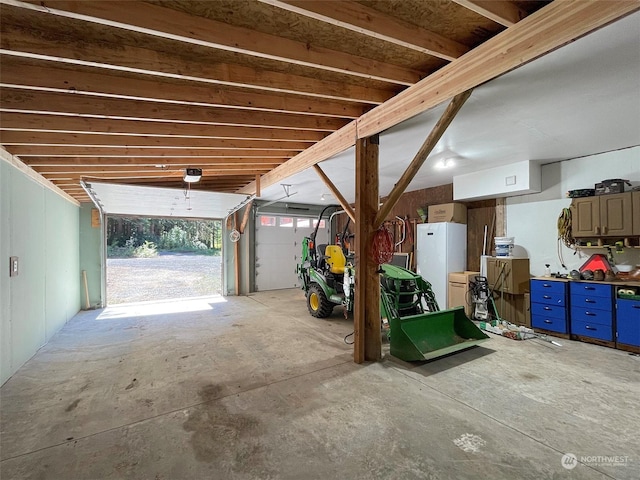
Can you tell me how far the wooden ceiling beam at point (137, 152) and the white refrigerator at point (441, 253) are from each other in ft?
10.9

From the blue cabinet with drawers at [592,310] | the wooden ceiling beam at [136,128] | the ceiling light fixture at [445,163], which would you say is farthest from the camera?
the ceiling light fixture at [445,163]

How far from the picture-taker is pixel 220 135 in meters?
3.42

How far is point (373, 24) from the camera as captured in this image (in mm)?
1851

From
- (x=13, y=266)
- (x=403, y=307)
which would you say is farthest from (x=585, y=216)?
(x=13, y=266)

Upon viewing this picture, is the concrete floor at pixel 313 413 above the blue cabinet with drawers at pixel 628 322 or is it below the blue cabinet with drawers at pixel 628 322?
below

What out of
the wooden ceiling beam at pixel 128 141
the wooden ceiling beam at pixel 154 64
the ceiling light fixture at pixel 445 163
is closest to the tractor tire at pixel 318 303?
the wooden ceiling beam at pixel 128 141

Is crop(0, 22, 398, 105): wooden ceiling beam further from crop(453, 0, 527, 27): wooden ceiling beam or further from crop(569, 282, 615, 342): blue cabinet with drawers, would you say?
crop(569, 282, 615, 342): blue cabinet with drawers

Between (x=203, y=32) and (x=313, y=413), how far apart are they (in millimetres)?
2860

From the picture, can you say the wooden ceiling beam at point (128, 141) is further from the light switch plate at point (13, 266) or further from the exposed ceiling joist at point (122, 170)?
the light switch plate at point (13, 266)

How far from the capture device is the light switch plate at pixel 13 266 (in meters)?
3.17

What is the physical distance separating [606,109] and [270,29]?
11.1ft

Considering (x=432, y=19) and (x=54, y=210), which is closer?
(x=432, y=19)

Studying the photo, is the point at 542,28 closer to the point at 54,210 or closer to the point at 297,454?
the point at 297,454

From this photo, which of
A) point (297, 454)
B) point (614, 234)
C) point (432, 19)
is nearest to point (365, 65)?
point (432, 19)
